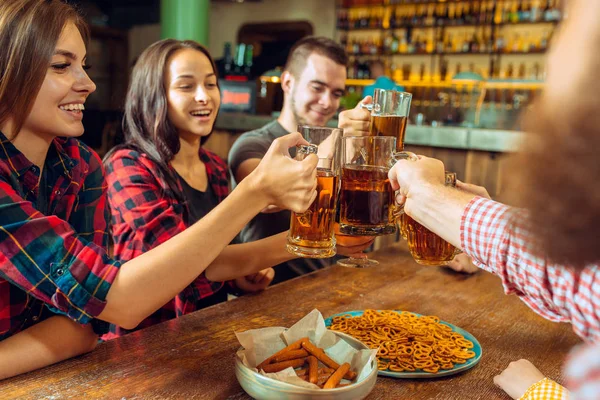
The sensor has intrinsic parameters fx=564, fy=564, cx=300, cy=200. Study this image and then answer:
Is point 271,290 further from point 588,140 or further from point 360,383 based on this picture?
point 588,140

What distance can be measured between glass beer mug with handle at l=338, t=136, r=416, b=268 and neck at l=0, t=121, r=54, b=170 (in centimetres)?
68

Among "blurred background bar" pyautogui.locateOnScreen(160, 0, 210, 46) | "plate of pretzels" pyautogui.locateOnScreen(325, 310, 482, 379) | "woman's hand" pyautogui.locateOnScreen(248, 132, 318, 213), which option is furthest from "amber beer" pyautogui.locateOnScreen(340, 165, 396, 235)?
"blurred background bar" pyautogui.locateOnScreen(160, 0, 210, 46)

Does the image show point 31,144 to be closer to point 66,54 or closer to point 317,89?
point 66,54

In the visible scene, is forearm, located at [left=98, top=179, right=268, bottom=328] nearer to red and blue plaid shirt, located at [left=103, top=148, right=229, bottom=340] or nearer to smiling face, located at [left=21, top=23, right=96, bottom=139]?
smiling face, located at [left=21, top=23, right=96, bottom=139]

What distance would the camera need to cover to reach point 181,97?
194cm

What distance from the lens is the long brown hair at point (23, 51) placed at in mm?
1134

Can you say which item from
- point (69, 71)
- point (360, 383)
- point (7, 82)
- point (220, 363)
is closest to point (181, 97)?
point (69, 71)

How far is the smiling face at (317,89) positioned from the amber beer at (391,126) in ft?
Result: 4.22

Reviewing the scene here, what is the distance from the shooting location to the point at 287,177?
1.08 metres

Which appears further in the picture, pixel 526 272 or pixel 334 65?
pixel 334 65

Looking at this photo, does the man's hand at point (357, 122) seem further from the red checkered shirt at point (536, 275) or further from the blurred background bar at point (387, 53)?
the blurred background bar at point (387, 53)

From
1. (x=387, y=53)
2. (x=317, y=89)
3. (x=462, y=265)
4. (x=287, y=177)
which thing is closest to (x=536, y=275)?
(x=287, y=177)

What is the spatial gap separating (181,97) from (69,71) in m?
0.68

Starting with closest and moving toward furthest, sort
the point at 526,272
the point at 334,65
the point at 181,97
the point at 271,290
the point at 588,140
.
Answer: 1. the point at 588,140
2. the point at 526,272
3. the point at 271,290
4. the point at 181,97
5. the point at 334,65
